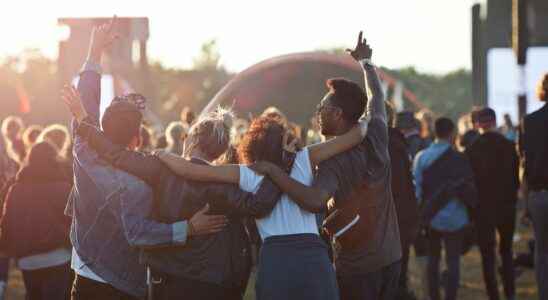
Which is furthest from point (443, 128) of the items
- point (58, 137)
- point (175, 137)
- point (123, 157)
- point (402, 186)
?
point (123, 157)

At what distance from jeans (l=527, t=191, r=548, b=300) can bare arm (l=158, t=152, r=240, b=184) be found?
4233 mm

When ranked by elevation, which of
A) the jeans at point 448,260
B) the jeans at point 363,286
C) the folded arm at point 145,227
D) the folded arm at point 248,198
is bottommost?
the jeans at point 448,260

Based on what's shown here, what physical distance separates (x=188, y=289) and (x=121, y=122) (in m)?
0.96

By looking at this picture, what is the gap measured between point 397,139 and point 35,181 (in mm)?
2748

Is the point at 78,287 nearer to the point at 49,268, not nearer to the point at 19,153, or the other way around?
the point at 49,268

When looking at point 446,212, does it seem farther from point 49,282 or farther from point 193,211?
point 193,211

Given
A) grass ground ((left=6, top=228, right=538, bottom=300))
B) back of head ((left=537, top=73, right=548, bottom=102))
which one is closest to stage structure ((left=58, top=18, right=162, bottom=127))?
grass ground ((left=6, top=228, right=538, bottom=300))

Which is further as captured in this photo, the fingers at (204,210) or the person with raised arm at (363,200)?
the person with raised arm at (363,200)

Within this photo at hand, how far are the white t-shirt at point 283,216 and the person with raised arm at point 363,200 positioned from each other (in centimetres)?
34

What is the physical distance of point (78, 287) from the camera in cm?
614

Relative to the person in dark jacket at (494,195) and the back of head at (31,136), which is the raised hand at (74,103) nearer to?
the person in dark jacket at (494,195)

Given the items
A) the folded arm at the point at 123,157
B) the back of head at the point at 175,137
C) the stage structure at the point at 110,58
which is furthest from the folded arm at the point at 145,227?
the stage structure at the point at 110,58

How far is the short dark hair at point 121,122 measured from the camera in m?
5.98

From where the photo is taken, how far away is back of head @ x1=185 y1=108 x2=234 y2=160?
6.11 m
